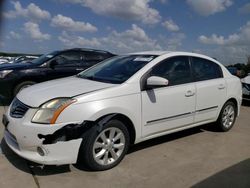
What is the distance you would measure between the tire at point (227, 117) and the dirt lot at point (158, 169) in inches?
23.0

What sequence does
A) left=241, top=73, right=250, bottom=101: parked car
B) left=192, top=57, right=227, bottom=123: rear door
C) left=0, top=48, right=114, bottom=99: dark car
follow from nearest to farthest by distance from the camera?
left=192, top=57, right=227, bottom=123: rear door
left=0, top=48, right=114, bottom=99: dark car
left=241, top=73, right=250, bottom=101: parked car

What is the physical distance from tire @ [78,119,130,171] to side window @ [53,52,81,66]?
4938mm

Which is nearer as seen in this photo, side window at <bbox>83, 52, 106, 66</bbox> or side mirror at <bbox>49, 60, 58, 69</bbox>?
side mirror at <bbox>49, 60, 58, 69</bbox>

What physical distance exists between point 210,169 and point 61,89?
2.18 meters

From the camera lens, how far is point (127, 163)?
4.12 metres

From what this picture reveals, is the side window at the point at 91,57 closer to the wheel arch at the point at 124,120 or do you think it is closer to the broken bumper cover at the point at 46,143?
the wheel arch at the point at 124,120

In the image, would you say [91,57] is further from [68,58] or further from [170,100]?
[170,100]

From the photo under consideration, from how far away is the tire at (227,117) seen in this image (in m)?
5.68

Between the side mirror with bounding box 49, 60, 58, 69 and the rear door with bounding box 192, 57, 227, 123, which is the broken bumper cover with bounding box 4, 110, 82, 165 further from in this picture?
the side mirror with bounding box 49, 60, 58, 69

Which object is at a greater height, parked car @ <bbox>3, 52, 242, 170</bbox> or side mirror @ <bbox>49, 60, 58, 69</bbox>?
side mirror @ <bbox>49, 60, 58, 69</bbox>

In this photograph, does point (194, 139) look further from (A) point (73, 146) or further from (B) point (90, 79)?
(A) point (73, 146)

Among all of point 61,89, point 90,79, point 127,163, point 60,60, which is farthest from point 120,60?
point 60,60

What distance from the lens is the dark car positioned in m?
7.69

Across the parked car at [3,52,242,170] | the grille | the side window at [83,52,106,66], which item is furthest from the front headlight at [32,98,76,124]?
the side window at [83,52,106,66]
